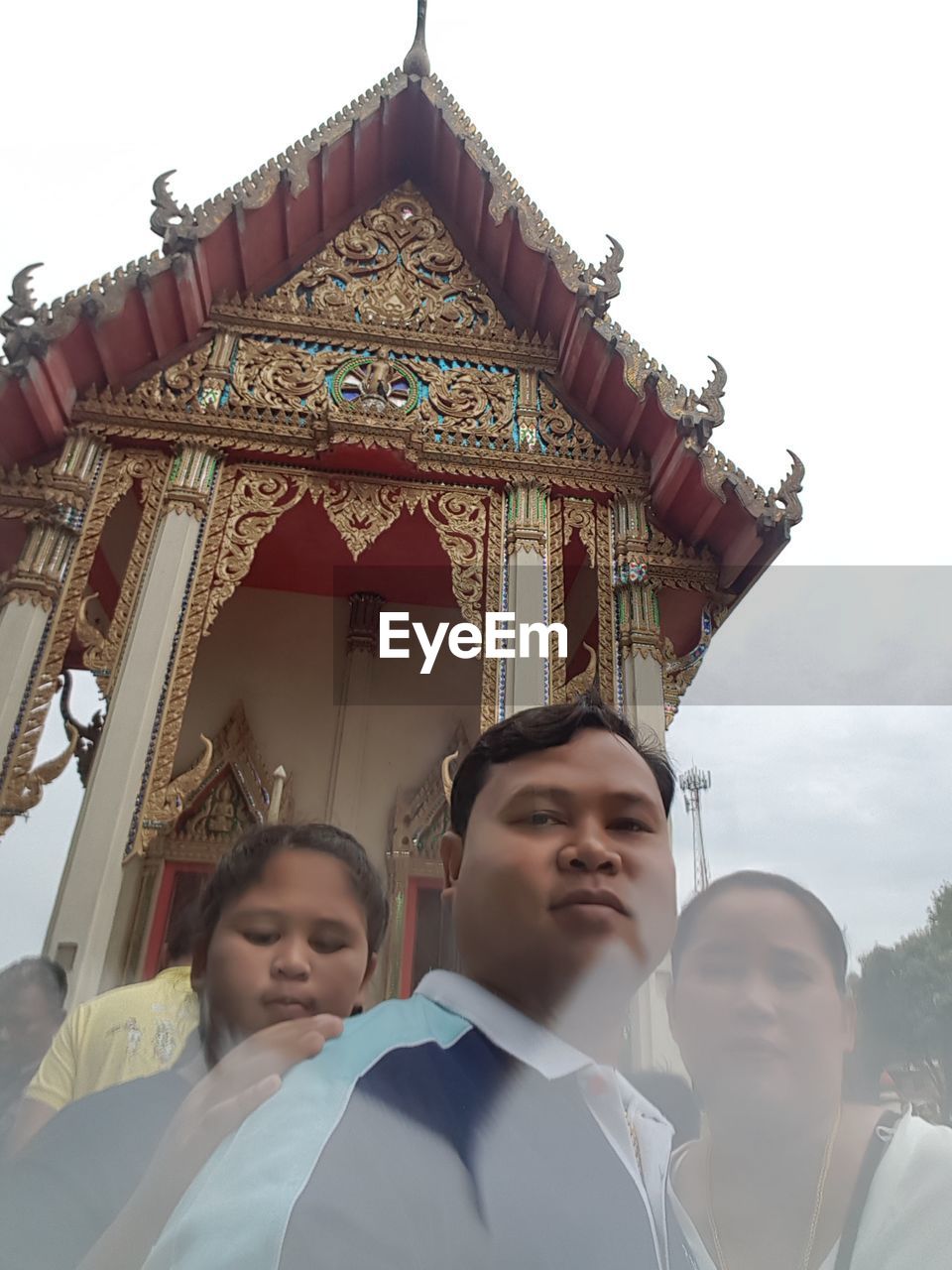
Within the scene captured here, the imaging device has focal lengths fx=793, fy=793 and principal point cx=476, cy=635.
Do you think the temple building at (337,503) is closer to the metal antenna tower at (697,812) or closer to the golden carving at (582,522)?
the golden carving at (582,522)

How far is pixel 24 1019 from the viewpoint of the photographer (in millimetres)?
1482

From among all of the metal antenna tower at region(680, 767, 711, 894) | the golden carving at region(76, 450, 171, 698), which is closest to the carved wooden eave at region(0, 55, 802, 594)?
the golden carving at region(76, 450, 171, 698)

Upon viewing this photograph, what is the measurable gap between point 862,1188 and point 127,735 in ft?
10.3

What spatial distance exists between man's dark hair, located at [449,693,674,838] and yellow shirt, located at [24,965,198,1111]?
46 centimetres

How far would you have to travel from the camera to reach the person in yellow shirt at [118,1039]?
103 cm

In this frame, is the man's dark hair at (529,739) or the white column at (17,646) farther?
the white column at (17,646)

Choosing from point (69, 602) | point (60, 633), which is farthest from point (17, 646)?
point (69, 602)

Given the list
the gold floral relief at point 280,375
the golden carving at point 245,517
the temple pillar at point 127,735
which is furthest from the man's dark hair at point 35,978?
the gold floral relief at point 280,375

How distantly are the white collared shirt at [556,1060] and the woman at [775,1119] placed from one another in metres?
0.05

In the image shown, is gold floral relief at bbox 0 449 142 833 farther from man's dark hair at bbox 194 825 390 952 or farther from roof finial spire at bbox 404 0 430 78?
roof finial spire at bbox 404 0 430 78

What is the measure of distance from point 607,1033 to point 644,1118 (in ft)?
0.37

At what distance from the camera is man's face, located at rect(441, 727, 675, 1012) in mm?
704

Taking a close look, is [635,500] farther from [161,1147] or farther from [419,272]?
[161,1147]

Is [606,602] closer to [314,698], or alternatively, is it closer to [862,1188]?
[314,698]
